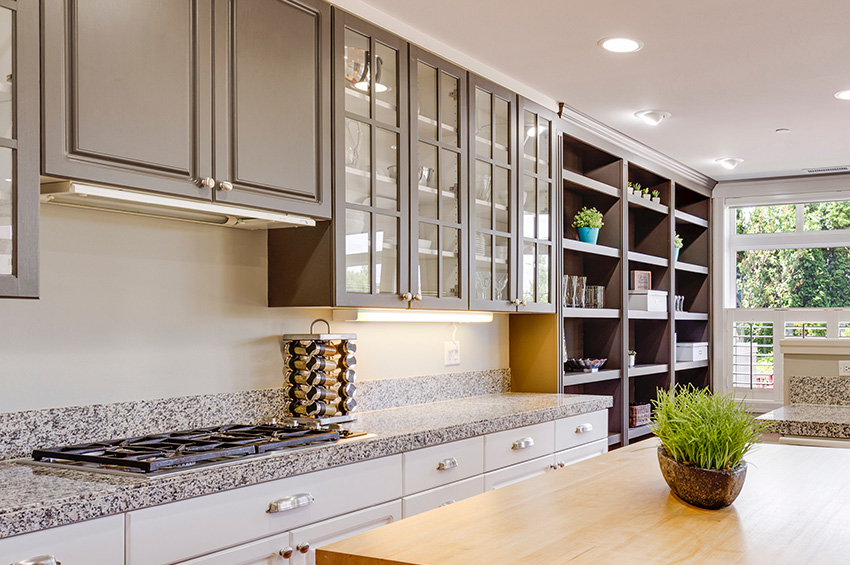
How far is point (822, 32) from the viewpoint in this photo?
3240 millimetres

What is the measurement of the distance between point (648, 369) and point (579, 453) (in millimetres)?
1657

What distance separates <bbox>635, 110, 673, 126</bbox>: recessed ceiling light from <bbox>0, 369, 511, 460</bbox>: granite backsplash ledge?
2.04 meters

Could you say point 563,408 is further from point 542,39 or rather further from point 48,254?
point 48,254

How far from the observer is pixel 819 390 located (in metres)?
3.53

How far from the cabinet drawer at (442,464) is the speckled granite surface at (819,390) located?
59.1 inches

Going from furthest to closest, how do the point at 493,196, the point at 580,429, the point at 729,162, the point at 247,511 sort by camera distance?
the point at 729,162 < the point at 580,429 < the point at 493,196 < the point at 247,511

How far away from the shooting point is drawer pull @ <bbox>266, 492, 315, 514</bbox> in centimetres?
216

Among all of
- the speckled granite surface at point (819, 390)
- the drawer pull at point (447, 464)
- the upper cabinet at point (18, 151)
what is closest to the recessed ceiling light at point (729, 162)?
the speckled granite surface at point (819, 390)

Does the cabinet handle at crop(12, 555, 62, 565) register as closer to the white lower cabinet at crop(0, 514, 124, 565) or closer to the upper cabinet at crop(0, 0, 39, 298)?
the white lower cabinet at crop(0, 514, 124, 565)

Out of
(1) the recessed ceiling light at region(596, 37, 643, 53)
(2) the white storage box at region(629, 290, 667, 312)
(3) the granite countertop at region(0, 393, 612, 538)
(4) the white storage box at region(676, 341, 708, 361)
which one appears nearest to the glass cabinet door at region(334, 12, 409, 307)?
(3) the granite countertop at region(0, 393, 612, 538)

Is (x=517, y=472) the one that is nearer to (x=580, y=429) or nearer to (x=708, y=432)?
(x=580, y=429)

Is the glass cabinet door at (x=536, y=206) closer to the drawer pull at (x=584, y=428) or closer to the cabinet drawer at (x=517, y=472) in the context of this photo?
the drawer pull at (x=584, y=428)

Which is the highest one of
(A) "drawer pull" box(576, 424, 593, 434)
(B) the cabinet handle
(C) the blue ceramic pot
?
(C) the blue ceramic pot

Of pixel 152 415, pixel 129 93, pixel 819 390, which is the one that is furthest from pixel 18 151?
pixel 819 390
